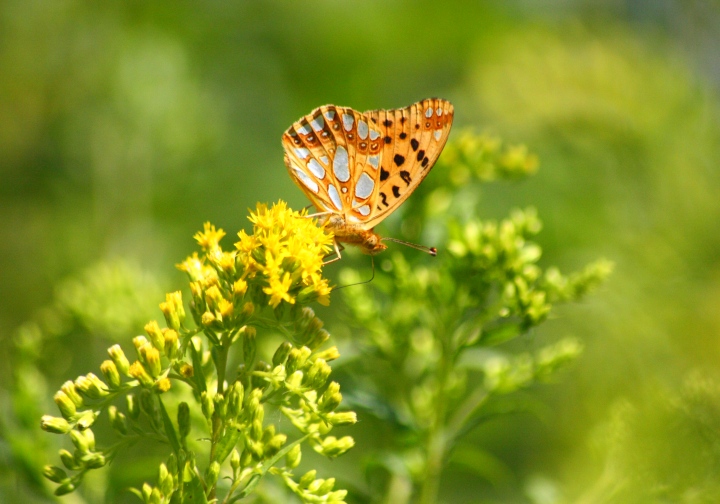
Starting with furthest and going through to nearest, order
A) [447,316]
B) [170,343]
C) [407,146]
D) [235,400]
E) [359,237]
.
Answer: [407,146], [359,237], [447,316], [170,343], [235,400]

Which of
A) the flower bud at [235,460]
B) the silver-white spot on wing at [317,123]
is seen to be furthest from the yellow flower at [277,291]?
the silver-white spot on wing at [317,123]

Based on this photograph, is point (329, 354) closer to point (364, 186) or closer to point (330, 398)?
point (330, 398)

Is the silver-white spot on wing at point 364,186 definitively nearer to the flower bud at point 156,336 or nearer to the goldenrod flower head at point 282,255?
the goldenrod flower head at point 282,255

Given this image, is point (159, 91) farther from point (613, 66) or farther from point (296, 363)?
point (296, 363)

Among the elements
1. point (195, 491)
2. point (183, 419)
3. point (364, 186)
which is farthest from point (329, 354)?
point (364, 186)

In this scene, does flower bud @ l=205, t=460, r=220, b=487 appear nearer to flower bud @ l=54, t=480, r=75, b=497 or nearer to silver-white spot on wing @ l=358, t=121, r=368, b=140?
flower bud @ l=54, t=480, r=75, b=497

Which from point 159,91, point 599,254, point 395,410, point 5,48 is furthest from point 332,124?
point 5,48
